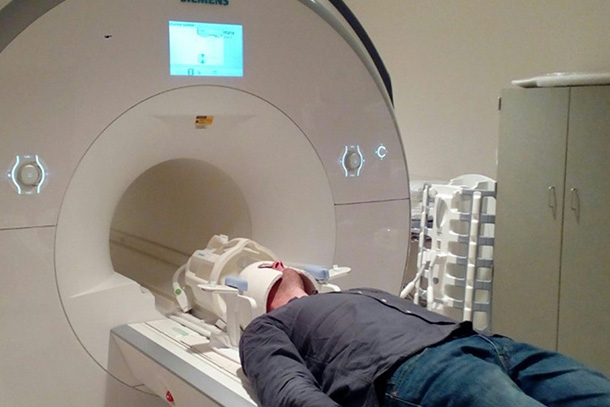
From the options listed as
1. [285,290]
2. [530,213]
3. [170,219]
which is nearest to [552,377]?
[285,290]

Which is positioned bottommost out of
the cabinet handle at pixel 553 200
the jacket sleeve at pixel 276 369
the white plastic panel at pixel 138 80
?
the jacket sleeve at pixel 276 369

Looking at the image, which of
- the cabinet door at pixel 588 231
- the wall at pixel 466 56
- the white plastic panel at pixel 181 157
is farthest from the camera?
the wall at pixel 466 56

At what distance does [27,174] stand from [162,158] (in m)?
0.38

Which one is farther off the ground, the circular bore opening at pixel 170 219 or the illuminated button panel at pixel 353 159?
the illuminated button panel at pixel 353 159

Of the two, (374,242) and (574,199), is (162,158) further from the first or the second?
(574,199)

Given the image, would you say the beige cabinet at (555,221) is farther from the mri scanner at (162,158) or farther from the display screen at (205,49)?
the display screen at (205,49)

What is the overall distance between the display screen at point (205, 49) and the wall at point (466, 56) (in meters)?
1.96

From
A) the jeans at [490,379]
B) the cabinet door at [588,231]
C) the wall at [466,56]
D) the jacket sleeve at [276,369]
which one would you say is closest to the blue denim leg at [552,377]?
the jeans at [490,379]

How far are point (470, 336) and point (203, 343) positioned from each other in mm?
630

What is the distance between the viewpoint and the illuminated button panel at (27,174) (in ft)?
4.62

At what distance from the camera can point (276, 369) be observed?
4.19ft

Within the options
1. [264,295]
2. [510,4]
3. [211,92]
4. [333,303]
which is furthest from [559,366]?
[510,4]

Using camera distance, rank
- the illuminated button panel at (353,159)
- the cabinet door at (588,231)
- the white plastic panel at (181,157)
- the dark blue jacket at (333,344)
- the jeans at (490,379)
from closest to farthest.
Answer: the jeans at (490,379) → the dark blue jacket at (333,344) → the white plastic panel at (181,157) → the illuminated button panel at (353,159) → the cabinet door at (588,231)

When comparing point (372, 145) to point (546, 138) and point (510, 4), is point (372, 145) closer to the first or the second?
point (546, 138)
